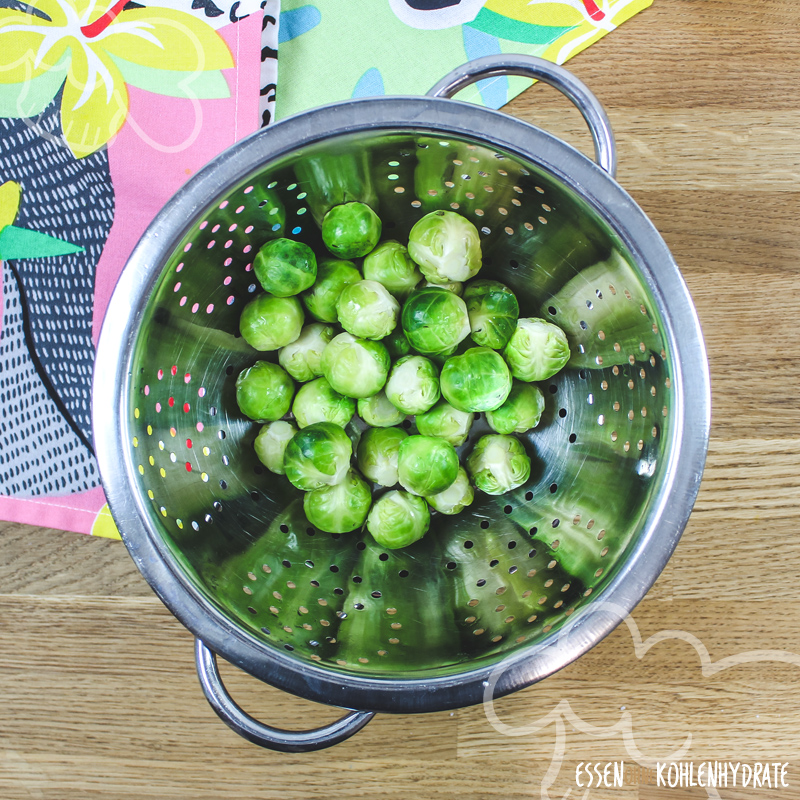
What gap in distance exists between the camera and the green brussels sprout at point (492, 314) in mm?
1478

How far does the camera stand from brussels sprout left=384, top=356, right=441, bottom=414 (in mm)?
1505

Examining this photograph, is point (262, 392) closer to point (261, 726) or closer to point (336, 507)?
point (336, 507)

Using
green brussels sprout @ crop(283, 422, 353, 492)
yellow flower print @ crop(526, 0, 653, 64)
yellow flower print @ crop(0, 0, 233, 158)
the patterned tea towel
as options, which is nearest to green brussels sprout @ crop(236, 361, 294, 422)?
green brussels sprout @ crop(283, 422, 353, 492)

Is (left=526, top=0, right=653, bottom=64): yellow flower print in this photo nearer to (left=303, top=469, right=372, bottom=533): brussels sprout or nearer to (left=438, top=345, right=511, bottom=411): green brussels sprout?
(left=438, top=345, right=511, bottom=411): green brussels sprout

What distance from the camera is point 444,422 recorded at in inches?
60.4

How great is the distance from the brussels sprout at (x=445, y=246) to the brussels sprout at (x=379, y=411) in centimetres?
35

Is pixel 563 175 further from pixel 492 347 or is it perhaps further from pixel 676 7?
pixel 676 7

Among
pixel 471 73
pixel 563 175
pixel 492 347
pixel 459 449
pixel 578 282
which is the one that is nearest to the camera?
pixel 563 175

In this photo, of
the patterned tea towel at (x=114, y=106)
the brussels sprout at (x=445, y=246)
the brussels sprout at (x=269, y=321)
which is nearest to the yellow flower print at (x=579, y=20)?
the patterned tea towel at (x=114, y=106)

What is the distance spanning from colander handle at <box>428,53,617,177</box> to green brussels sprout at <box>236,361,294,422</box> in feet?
2.50

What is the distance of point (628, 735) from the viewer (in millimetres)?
1813

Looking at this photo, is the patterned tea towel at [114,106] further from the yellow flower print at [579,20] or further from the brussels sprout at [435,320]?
the brussels sprout at [435,320]

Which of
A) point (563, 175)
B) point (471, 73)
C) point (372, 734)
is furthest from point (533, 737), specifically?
point (471, 73)

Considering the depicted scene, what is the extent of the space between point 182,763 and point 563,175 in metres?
1.94
